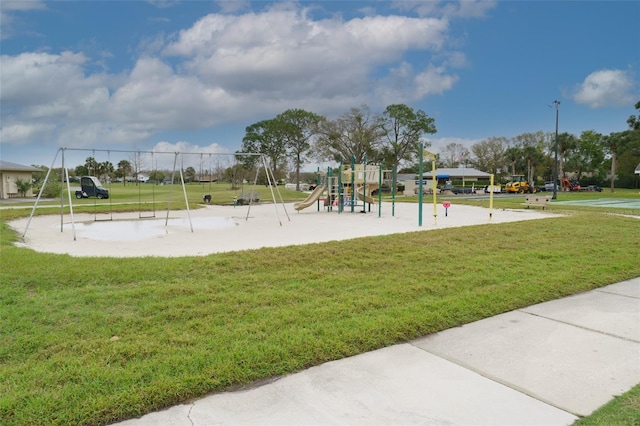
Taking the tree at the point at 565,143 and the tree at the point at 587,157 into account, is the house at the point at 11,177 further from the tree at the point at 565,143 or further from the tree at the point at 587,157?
the tree at the point at 587,157

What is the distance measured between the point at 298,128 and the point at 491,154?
131 ft

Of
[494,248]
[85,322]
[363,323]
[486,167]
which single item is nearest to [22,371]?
[85,322]

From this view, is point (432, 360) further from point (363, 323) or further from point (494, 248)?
point (494, 248)

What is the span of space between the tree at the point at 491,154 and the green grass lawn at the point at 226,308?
2649 inches

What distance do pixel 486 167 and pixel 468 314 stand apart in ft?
239

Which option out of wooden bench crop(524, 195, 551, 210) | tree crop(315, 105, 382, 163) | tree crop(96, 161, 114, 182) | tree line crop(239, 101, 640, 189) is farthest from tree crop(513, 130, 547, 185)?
tree crop(96, 161, 114, 182)

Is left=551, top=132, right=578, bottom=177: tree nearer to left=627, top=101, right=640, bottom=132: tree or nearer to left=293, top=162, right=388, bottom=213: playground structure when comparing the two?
A: left=627, top=101, right=640, bottom=132: tree

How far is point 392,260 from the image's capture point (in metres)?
6.21

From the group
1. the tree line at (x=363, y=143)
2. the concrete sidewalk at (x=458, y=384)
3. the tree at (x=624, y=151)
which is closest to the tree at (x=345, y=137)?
the tree line at (x=363, y=143)

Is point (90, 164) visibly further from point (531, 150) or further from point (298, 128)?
point (531, 150)

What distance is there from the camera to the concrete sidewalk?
2391 mm

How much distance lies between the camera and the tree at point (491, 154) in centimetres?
6950

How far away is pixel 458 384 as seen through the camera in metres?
2.78

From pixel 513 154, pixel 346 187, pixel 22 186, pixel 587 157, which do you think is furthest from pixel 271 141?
pixel 587 157
